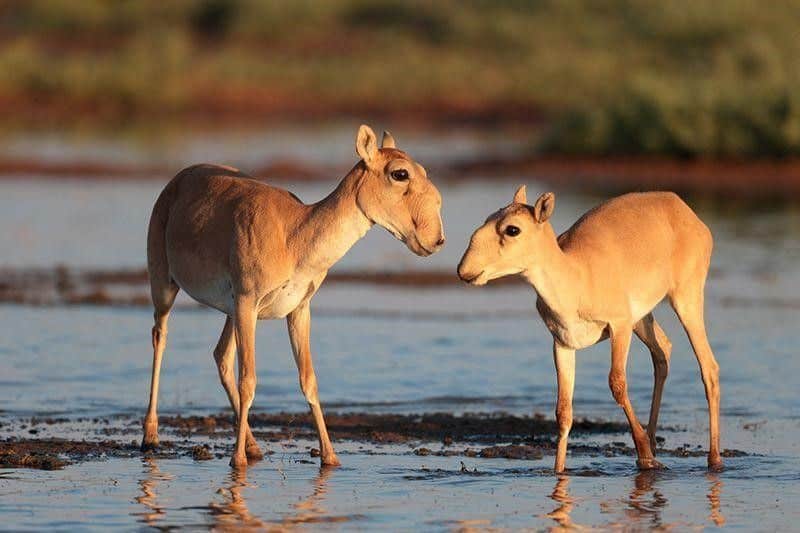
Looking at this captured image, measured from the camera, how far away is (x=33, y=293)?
21.2 metres

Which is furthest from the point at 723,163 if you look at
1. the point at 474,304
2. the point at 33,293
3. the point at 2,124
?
the point at 2,124

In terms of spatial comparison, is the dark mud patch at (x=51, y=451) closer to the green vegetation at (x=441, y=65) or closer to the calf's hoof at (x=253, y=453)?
the calf's hoof at (x=253, y=453)

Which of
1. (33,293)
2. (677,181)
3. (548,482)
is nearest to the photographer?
(548,482)

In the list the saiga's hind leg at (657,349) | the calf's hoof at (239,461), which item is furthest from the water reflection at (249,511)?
the saiga's hind leg at (657,349)

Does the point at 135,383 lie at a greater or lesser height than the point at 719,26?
lesser

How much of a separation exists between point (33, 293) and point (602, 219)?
1039 cm

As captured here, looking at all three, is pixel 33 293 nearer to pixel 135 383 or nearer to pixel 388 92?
pixel 135 383

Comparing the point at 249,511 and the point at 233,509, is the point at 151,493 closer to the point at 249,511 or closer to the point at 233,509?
the point at 233,509

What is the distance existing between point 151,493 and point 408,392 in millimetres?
4761

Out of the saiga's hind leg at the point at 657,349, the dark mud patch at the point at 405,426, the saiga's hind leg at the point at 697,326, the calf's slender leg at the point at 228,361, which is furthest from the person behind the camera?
the dark mud patch at the point at 405,426

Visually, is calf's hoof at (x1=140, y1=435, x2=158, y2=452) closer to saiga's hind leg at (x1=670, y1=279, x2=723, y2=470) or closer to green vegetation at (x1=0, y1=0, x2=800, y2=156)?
saiga's hind leg at (x1=670, y1=279, x2=723, y2=470)

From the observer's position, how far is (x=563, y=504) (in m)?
11.3

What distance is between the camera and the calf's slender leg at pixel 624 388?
39.7ft

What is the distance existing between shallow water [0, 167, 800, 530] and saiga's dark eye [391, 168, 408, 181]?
2079 mm
